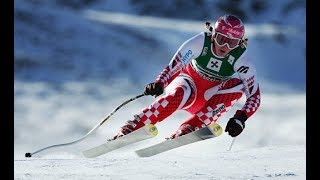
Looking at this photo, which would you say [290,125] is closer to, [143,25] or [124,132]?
[124,132]

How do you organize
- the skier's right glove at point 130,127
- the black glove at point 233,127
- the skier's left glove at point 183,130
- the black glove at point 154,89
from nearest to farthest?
the black glove at point 233,127, the black glove at point 154,89, the skier's right glove at point 130,127, the skier's left glove at point 183,130

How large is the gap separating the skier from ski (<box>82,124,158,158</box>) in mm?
93

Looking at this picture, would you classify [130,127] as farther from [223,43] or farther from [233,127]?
[223,43]

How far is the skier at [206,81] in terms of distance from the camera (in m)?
5.27

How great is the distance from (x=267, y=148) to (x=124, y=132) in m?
1.03

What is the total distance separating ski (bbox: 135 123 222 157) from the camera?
16.6ft

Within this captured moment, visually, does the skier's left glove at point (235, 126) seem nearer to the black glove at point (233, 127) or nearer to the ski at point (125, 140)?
the black glove at point (233, 127)

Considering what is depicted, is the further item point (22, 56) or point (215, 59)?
point (22, 56)

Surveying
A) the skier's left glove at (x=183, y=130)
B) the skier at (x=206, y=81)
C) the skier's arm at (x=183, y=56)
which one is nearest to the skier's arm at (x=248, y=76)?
the skier at (x=206, y=81)

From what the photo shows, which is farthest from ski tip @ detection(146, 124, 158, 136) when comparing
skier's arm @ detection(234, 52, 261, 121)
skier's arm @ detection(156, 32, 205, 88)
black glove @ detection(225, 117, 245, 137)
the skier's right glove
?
skier's arm @ detection(234, 52, 261, 121)

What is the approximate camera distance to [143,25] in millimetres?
13086

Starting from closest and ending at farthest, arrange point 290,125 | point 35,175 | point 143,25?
point 35,175 → point 290,125 → point 143,25
